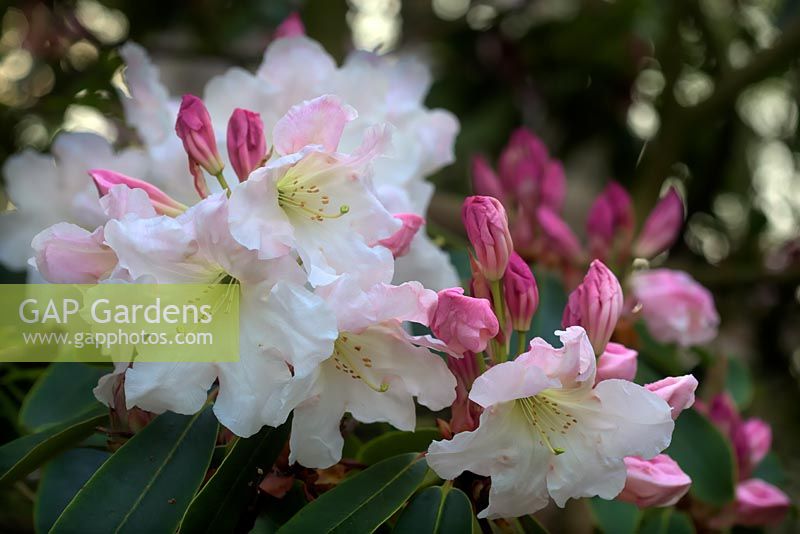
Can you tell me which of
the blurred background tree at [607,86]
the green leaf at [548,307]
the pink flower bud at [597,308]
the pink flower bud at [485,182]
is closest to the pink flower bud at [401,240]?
the pink flower bud at [597,308]

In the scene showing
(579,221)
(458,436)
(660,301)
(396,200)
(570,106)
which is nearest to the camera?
(458,436)

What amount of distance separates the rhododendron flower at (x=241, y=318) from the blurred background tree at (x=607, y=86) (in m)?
1.01

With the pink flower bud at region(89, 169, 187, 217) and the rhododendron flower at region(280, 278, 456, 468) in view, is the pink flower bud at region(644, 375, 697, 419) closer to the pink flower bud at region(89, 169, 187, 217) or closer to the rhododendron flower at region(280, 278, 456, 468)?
the rhododendron flower at region(280, 278, 456, 468)

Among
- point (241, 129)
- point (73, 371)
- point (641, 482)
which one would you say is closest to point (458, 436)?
point (641, 482)

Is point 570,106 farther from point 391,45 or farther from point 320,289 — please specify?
point 320,289

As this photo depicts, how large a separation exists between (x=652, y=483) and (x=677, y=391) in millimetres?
106

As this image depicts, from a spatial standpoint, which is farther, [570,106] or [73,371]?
[570,106]

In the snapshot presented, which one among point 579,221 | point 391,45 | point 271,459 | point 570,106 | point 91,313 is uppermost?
point 91,313

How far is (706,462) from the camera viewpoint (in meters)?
0.99

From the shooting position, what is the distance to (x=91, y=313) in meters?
0.65

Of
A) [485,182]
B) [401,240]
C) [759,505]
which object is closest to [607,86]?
[485,182]

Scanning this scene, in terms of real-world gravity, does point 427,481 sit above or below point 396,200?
below

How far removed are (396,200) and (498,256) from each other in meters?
0.18

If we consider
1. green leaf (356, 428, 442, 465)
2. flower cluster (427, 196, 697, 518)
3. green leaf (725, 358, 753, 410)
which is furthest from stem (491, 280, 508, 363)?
green leaf (725, 358, 753, 410)
